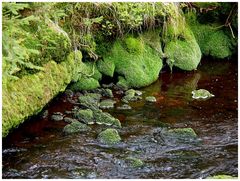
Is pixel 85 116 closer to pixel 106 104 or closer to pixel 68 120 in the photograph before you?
pixel 68 120

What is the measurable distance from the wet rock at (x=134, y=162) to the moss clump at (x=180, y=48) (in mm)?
6578

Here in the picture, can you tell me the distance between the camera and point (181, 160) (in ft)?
21.0

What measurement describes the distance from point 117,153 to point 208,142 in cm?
162

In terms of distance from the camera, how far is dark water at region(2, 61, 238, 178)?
604 cm

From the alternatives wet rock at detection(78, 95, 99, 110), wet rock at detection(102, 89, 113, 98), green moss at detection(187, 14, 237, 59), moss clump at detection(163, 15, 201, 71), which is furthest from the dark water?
green moss at detection(187, 14, 237, 59)

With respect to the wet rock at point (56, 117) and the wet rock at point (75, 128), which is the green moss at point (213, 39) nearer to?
the wet rock at point (56, 117)

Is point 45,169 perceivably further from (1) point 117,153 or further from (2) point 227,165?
(2) point 227,165

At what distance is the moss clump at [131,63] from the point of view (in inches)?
428

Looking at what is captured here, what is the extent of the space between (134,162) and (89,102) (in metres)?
3.05

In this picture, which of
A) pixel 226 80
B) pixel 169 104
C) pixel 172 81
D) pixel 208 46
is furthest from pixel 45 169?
pixel 208 46

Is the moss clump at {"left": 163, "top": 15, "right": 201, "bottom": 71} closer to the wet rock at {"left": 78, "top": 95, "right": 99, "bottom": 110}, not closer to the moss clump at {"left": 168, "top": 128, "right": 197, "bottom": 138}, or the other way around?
the wet rock at {"left": 78, "top": 95, "right": 99, "bottom": 110}

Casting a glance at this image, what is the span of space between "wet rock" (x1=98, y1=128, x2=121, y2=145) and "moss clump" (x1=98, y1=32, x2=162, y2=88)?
11.3 ft

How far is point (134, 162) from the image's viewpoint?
6.18 m

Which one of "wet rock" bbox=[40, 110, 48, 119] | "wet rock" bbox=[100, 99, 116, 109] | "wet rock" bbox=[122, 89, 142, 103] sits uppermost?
"wet rock" bbox=[40, 110, 48, 119]
